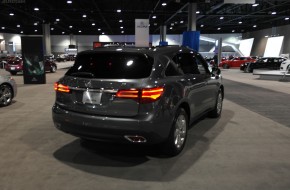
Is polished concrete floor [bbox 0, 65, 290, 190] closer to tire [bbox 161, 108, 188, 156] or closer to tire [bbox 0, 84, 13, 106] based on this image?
tire [bbox 161, 108, 188, 156]

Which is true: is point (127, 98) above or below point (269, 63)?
below

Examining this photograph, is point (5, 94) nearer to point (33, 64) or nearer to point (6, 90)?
point (6, 90)

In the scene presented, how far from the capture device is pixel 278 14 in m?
31.8

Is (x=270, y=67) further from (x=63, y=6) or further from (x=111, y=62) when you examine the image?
(x=111, y=62)

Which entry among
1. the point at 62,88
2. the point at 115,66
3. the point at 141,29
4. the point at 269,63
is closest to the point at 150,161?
the point at 115,66

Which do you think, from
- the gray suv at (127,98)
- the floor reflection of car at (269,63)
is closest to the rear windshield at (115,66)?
the gray suv at (127,98)

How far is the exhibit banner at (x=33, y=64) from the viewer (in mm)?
A: 14805

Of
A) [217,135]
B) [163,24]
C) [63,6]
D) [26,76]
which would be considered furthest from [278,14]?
[217,135]

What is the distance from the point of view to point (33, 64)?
590 inches

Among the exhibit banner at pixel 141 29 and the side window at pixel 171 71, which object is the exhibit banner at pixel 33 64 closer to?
the exhibit banner at pixel 141 29

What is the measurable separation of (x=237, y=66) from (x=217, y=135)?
28.1m

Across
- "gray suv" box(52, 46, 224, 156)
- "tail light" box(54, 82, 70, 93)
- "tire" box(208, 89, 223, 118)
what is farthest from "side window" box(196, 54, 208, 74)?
"tail light" box(54, 82, 70, 93)

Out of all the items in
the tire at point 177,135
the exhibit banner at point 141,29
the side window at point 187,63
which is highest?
the exhibit banner at point 141,29

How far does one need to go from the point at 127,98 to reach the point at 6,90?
20.4 ft
